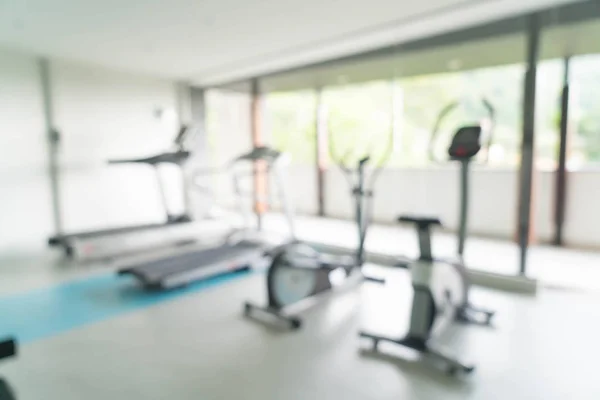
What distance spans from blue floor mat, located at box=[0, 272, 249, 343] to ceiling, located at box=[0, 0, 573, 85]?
2720 millimetres

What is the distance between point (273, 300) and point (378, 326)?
902mm

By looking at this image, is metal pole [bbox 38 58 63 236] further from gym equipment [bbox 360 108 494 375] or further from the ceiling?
gym equipment [bbox 360 108 494 375]

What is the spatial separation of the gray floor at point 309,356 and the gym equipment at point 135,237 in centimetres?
183

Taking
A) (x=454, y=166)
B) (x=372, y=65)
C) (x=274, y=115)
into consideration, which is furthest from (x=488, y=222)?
(x=274, y=115)

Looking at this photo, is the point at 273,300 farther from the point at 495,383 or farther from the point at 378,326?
the point at 495,383

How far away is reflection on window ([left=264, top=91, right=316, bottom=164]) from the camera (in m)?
8.22

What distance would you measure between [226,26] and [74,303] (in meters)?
3.18

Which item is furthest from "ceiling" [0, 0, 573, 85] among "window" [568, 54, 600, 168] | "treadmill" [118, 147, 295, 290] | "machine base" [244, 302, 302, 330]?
"machine base" [244, 302, 302, 330]

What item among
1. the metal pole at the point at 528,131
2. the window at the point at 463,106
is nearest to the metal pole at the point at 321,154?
the window at the point at 463,106

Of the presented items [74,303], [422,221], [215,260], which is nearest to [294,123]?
[215,260]

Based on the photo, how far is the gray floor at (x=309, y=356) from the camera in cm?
234

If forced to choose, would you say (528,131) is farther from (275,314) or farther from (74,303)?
(74,303)

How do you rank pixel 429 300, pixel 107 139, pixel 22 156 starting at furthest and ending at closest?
pixel 107 139, pixel 22 156, pixel 429 300

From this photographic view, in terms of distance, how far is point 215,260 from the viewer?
452 cm
